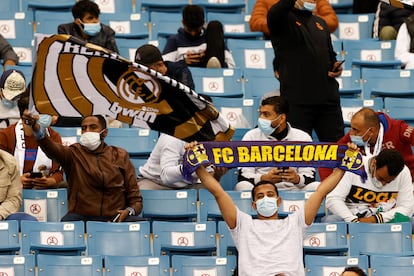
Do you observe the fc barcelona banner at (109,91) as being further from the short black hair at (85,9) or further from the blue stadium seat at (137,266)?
the short black hair at (85,9)

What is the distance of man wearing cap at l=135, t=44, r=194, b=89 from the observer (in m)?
10.8

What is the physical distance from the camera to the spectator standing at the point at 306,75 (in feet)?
35.8

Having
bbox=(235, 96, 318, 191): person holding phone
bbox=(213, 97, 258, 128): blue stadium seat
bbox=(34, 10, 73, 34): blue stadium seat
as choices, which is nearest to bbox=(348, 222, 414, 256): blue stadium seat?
bbox=(235, 96, 318, 191): person holding phone

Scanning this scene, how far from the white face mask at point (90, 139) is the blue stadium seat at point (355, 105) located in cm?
262

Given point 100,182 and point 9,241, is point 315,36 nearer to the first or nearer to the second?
point 100,182

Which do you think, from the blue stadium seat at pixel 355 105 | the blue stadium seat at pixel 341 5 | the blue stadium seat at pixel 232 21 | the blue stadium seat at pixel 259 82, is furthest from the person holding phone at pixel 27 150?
the blue stadium seat at pixel 341 5

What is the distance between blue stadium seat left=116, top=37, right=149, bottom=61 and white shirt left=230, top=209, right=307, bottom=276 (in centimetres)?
388

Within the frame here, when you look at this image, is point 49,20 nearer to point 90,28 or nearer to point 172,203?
point 90,28

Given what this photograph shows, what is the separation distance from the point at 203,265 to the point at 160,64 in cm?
219

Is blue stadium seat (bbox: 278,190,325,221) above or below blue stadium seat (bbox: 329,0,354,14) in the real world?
below

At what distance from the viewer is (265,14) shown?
12.9 meters

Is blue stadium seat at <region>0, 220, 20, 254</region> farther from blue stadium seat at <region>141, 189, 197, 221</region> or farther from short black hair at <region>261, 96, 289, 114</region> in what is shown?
short black hair at <region>261, 96, 289, 114</region>

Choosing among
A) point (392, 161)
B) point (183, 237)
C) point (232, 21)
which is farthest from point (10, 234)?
point (232, 21)

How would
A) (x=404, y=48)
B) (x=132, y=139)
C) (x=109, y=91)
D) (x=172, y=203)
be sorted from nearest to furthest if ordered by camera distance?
(x=109, y=91) → (x=172, y=203) → (x=132, y=139) → (x=404, y=48)
